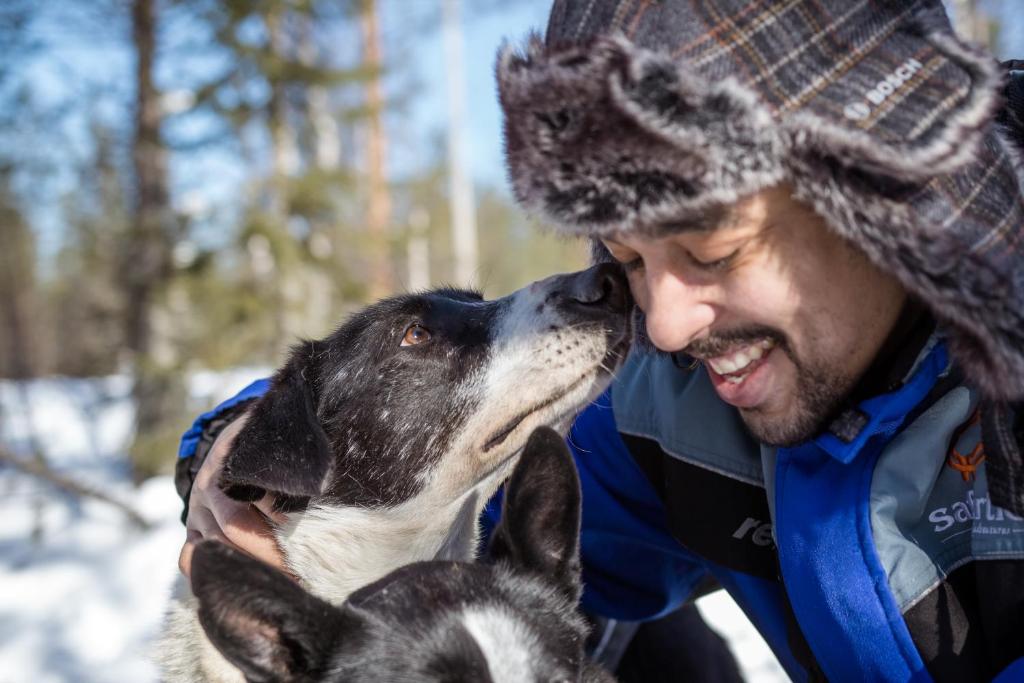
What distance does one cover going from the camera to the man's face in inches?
85.2

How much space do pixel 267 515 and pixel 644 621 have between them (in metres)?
1.45

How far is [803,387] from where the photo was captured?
2.37 m

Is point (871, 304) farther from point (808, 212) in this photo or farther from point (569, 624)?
point (569, 624)

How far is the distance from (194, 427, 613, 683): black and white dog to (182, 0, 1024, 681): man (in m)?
0.56

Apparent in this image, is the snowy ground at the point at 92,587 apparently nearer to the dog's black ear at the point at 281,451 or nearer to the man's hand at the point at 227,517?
the man's hand at the point at 227,517

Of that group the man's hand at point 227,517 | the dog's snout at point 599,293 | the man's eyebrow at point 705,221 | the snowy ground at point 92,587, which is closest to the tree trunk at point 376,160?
the snowy ground at point 92,587

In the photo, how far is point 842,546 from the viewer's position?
2.29 m

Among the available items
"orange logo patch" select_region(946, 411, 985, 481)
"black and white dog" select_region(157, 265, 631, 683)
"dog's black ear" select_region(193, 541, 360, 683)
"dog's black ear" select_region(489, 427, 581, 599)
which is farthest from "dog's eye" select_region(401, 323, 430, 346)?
"orange logo patch" select_region(946, 411, 985, 481)

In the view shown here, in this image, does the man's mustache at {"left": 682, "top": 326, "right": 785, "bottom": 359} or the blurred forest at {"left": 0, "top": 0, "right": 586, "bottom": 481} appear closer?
the man's mustache at {"left": 682, "top": 326, "right": 785, "bottom": 359}

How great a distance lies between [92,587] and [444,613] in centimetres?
525

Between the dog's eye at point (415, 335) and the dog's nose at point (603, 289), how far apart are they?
596mm

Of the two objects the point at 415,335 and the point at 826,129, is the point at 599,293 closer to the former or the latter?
the point at 415,335

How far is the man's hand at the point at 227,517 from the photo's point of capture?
112 inches

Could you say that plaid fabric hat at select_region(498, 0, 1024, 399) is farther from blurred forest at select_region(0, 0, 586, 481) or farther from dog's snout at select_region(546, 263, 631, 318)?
blurred forest at select_region(0, 0, 586, 481)
